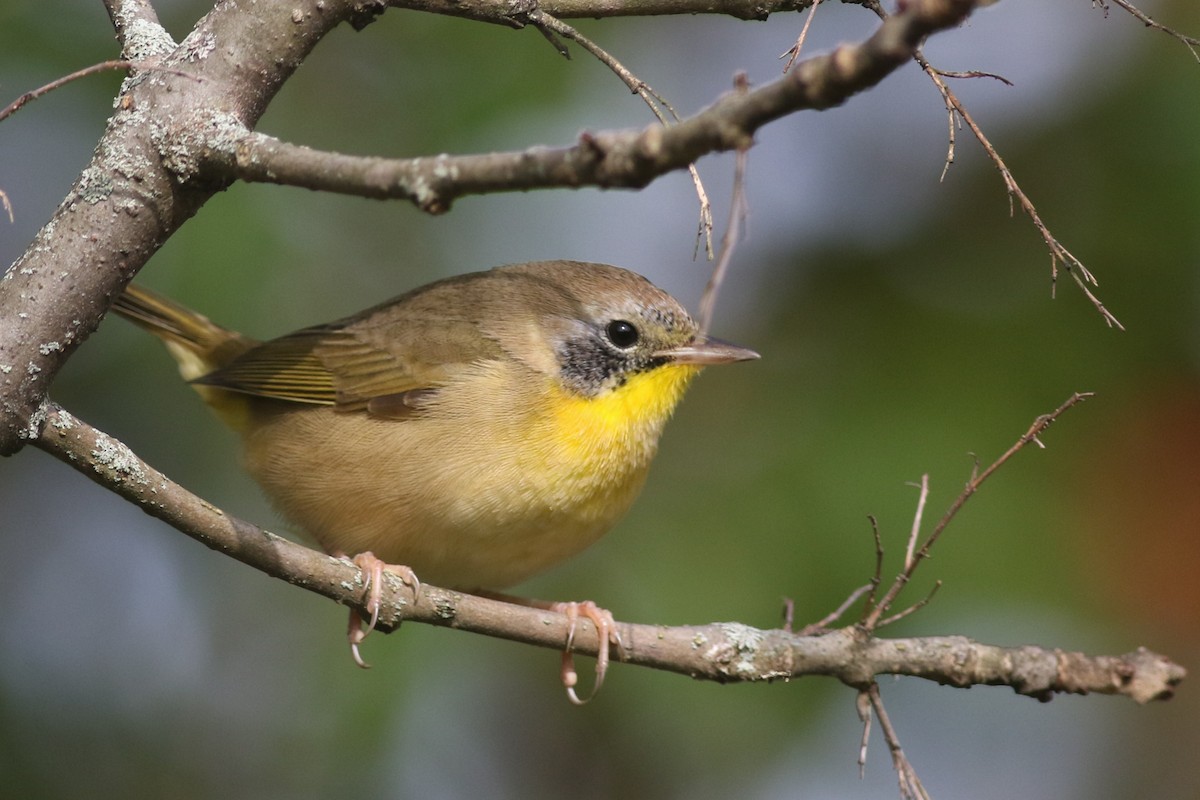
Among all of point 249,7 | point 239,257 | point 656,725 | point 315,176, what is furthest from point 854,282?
point 315,176

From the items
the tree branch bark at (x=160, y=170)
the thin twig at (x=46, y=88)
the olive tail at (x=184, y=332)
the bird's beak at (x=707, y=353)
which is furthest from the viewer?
the olive tail at (x=184, y=332)

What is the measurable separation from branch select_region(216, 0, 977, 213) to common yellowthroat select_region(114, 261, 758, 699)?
1.92 meters

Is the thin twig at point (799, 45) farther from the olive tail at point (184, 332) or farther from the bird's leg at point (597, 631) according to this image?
the olive tail at point (184, 332)

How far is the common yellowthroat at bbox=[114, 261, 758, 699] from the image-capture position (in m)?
3.78

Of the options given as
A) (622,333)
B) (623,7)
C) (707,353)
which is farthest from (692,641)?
(623,7)

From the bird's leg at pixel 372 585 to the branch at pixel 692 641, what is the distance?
32 mm

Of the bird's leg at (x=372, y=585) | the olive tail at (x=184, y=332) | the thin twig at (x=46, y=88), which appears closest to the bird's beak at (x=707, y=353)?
the bird's leg at (x=372, y=585)

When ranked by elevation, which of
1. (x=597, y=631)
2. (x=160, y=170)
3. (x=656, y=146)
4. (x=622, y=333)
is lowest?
(x=656, y=146)

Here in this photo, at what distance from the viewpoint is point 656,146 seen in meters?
1.49

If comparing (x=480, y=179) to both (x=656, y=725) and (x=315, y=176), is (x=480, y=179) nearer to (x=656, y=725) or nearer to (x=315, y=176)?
(x=315, y=176)

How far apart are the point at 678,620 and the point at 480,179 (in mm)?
2721

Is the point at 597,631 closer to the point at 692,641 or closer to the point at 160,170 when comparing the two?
the point at 692,641

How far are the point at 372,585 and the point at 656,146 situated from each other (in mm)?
1816

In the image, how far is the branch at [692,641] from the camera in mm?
2520
